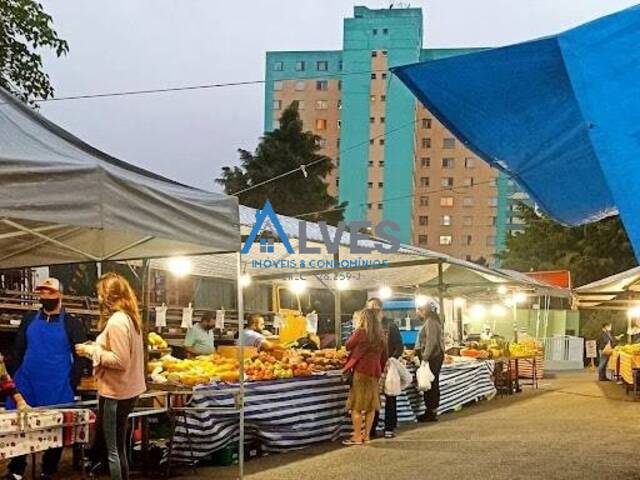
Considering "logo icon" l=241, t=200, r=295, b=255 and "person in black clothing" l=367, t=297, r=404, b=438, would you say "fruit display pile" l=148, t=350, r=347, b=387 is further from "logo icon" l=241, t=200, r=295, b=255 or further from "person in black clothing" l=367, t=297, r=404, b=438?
"logo icon" l=241, t=200, r=295, b=255

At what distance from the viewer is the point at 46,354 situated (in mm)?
7383

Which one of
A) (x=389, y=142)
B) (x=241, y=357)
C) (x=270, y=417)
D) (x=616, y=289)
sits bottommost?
(x=270, y=417)

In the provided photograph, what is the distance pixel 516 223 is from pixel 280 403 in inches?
3457

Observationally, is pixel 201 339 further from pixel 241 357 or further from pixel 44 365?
pixel 44 365

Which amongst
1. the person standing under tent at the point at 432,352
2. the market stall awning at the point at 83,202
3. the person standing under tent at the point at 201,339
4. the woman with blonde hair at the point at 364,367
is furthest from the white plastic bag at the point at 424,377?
the market stall awning at the point at 83,202

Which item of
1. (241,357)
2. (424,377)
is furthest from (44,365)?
(424,377)

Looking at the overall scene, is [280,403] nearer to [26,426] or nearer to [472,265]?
[26,426]

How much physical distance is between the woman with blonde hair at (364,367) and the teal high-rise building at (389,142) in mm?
63428

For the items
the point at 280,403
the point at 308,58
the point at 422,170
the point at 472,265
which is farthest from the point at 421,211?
the point at 280,403

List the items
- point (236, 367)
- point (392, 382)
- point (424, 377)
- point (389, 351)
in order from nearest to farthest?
point (236, 367) < point (392, 382) < point (389, 351) < point (424, 377)

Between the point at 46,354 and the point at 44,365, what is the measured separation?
0.31 feet

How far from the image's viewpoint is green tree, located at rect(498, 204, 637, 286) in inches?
1577

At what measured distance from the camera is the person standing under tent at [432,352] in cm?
1344

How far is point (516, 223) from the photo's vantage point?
94.8 metres
